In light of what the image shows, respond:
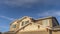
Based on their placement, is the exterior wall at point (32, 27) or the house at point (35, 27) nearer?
the house at point (35, 27)

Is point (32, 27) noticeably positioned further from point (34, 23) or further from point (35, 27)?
point (34, 23)

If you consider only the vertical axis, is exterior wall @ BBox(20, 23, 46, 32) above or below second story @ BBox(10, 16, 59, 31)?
below

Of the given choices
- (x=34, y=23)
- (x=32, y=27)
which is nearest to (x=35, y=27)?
(x=32, y=27)

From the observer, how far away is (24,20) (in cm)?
4322

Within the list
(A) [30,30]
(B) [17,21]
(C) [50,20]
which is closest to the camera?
(A) [30,30]

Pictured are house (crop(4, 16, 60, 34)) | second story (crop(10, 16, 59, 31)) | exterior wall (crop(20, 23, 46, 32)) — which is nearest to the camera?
house (crop(4, 16, 60, 34))

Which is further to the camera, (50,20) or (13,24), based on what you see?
(13,24)

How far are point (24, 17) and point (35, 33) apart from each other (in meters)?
14.4

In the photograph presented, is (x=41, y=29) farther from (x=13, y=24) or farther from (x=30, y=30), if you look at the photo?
(x=13, y=24)

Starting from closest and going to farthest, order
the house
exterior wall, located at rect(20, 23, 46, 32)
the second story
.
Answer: the house
exterior wall, located at rect(20, 23, 46, 32)
the second story

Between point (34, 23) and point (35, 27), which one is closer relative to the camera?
point (35, 27)

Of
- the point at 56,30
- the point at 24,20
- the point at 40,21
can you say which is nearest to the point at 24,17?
the point at 24,20

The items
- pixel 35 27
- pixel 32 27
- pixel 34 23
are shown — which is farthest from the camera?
pixel 34 23

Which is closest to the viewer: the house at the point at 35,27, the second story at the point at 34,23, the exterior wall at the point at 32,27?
the house at the point at 35,27
